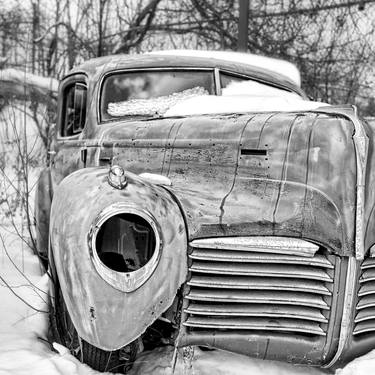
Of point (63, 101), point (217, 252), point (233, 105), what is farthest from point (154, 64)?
point (217, 252)

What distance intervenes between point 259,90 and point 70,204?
2019mm

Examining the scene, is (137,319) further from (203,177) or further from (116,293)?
(203,177)

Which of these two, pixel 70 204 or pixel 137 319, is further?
pixel 70 204

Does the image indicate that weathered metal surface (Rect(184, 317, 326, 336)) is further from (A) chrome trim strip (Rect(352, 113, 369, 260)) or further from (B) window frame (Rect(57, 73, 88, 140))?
(B) window frame (Rect(57, 73, 88, 140))

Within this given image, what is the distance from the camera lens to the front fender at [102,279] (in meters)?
2.06

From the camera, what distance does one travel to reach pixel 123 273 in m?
Answer: 2.06

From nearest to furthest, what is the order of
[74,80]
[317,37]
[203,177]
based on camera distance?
1. [203,177]
2. [74,80]
3. [317,37]

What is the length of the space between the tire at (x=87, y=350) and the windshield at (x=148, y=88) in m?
1.41

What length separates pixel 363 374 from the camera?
2.15 metres

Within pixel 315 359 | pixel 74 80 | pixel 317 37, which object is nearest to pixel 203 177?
pixel 315 359

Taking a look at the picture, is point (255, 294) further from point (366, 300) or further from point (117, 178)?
point (117, 178)

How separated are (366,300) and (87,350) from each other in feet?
4.10

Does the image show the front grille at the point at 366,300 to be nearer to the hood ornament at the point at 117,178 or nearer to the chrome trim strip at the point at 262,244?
the chrome trim strip at the point at 262,244

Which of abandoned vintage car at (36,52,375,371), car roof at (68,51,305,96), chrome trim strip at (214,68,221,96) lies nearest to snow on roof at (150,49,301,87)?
car roof at (68,51,305,96)
